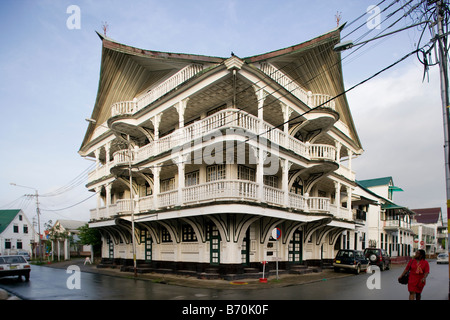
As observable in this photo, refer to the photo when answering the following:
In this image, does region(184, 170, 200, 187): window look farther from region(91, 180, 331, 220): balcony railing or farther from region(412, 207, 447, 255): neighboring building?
region(412, 207, 447, 255): neighboring building

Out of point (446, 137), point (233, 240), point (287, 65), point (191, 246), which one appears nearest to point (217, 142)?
point (233, 240)

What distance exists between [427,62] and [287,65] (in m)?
11.8

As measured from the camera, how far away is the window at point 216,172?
64.9 feet

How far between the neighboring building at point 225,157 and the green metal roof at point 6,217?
4806 centimetres

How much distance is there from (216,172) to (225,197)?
14.1ft

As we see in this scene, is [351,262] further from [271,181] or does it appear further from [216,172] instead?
[216,172]

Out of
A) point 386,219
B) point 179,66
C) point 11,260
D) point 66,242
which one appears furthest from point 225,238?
point 66,242

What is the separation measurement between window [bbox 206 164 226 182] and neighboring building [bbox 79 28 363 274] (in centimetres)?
6

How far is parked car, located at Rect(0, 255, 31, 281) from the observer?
18156mm

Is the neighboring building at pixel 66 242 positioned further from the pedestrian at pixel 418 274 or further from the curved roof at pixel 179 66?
the pedestrian at pixel 418 274

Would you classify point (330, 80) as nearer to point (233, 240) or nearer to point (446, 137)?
point (233, 240)

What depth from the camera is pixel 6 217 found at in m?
66.0

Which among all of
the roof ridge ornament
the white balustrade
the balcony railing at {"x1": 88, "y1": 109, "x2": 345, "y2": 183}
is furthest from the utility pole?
the white balustrade
